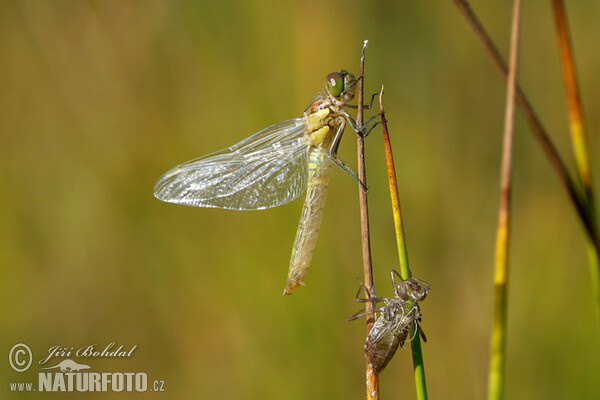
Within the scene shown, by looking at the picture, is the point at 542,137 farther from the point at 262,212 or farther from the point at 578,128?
the point at 262,212

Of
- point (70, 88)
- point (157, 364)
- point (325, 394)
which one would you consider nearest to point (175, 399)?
point (157, 364)

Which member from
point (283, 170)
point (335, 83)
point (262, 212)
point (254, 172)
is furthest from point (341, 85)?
point (262, 212)

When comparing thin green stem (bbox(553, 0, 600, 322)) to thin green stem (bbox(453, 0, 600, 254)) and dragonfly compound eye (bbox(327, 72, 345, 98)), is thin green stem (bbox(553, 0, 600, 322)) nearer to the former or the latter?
thin green stem (bbox(453, 0, 600, 254))

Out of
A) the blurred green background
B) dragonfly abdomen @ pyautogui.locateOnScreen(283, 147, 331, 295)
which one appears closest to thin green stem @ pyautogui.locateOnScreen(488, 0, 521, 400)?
dragonfly abdomen @ pyautogui.locateOnScreen(283, 147, 331, 295)

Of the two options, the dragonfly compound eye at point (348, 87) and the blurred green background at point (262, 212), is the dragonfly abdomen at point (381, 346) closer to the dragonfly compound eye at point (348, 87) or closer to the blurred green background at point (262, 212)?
the dragonfly compound eye at point (348, 87)

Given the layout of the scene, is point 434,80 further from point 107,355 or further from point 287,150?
point 107,355

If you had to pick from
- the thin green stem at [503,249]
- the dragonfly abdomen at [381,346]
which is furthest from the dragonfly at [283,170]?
the thin green stem at [503,249]
